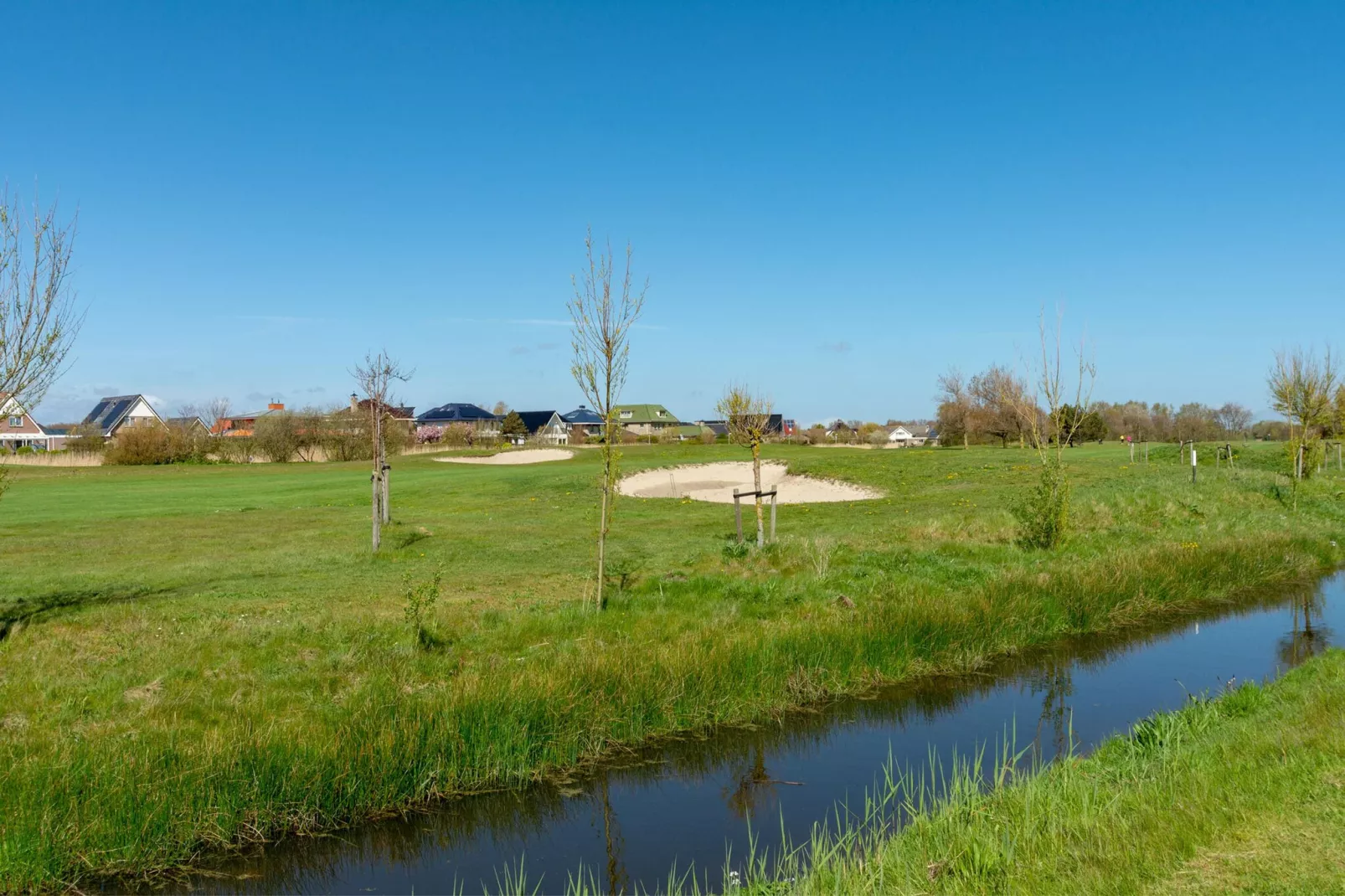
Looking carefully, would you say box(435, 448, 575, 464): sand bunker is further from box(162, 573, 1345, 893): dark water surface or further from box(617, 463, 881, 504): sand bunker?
box(162, 573, 1345, 893): dark water surface

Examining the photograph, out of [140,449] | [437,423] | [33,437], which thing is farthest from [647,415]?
[140,449]

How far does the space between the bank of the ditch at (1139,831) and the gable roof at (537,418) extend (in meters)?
119

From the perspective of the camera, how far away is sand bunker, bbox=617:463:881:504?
1438 inches

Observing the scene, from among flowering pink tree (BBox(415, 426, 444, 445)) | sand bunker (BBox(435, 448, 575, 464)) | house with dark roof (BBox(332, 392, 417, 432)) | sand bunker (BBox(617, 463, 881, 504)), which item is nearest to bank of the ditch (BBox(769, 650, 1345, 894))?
house with dark roof (BBox(332, 392, 417, 432))

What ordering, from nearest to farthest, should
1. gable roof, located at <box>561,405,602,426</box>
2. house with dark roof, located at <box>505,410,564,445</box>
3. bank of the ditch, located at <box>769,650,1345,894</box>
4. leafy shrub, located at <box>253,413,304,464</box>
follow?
1. bank of the ditch, located at <box>769,650,1345,894</box>
2. leafy shrub, located at <box>253,413,304,464</box>
3. house with dark roof, located at <box>505,410,564,445</box>
4. gable roof, located at <box>561,405,602,426</box>

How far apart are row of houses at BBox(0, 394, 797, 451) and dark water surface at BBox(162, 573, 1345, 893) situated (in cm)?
5428

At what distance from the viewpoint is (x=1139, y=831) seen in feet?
20.2

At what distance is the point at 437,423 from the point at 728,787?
116m

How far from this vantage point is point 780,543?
1969 centimetres

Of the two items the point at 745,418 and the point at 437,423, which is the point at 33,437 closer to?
the point at 437,423

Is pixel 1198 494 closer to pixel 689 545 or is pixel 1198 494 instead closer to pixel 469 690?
pixel 689 545

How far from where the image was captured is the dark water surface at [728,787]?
7.59m

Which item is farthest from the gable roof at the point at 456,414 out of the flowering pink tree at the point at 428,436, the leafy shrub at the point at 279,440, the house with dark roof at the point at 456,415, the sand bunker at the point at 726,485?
the sand bunker at the point at 726,485

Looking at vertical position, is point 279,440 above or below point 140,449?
above
